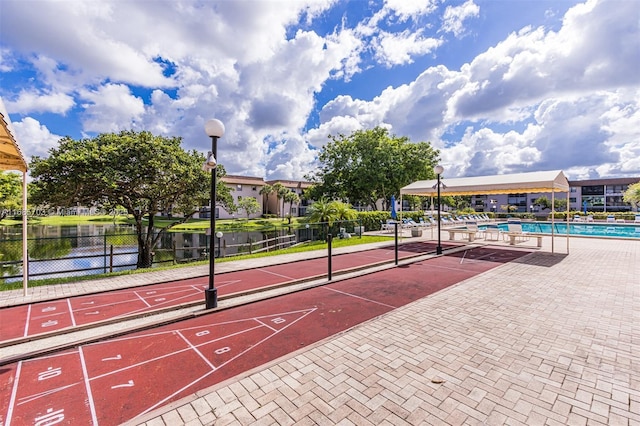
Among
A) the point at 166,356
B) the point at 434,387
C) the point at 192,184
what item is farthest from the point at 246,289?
the point at 192,184

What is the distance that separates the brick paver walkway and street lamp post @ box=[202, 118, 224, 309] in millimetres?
2772

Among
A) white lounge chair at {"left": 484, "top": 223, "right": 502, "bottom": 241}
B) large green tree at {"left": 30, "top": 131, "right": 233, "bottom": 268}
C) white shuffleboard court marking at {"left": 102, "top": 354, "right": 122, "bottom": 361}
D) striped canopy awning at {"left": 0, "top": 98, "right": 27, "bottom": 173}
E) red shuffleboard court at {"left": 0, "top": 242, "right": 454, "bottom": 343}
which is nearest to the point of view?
striped canopy awning at {"left": 0, "top": 98, "right": 27, "bottom": 173}

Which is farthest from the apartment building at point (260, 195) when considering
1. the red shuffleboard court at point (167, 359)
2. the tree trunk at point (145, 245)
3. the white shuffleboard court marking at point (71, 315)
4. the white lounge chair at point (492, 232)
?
the red shuffleboard court at point (167, 359)

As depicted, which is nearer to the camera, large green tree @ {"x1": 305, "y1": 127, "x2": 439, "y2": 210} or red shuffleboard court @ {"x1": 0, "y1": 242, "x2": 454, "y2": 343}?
red shuffleboard court @ {"x1": 0, "y1": 242, "x2": 454, "y2": 343}

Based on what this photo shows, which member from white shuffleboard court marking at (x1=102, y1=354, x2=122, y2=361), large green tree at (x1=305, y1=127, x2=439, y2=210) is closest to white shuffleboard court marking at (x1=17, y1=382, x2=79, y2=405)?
white shuffleboard court marking at (x1=102, y1=354, x2=122, y2=361)

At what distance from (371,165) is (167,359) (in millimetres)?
27495

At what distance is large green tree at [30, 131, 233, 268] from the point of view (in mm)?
11008

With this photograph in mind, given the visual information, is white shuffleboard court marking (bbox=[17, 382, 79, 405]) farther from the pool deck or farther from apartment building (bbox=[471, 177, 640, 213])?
apartment building (bbox=[471, 177, 640, 213])

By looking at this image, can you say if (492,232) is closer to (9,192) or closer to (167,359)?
(167,359)

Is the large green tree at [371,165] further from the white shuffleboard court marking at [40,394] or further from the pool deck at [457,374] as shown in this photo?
the white shuffleboard court marking at [40,394]

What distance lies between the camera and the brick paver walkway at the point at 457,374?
9.63 feet

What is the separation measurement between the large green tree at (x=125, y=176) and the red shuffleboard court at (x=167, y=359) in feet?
29.1

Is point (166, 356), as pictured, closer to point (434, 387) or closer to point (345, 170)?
point (434, 387)

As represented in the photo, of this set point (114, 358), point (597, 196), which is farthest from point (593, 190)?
point (114, 358)
